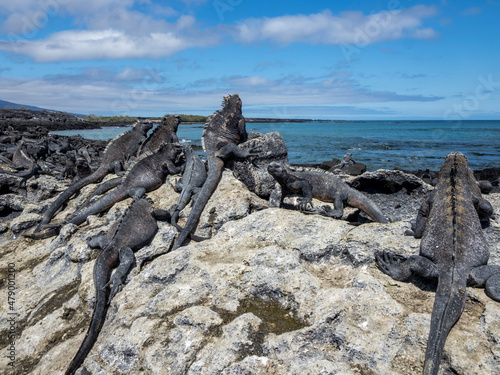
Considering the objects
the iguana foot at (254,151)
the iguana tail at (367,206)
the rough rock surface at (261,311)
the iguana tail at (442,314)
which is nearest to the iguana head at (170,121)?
the iguana foot at (254,151)

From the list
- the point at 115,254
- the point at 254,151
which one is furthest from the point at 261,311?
the point at 254,151

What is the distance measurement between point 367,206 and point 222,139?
3360 millimetres

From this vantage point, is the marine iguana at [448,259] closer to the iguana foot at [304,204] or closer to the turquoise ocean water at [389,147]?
the iguana foot at [304,204]

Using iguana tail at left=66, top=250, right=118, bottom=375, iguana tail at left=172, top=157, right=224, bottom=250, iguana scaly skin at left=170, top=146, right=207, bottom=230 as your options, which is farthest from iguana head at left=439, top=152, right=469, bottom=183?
iguana tail at left=66, top=250, right=118, bottom=375

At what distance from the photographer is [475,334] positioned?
7.86 feet

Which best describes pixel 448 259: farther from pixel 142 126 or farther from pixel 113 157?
pixel 142 126

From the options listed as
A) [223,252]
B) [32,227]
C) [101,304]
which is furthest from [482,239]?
[32,227]

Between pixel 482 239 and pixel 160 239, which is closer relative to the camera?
pixel 482 239

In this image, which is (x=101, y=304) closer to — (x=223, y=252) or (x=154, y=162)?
(x=223, y=252)

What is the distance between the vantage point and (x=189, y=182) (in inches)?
242

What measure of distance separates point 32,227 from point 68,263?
2.58 meters

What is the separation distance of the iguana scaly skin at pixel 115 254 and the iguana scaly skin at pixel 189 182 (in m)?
0.49

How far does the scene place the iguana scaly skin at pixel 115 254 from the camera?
334cm

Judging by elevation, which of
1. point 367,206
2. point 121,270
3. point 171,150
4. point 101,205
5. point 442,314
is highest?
point 171,150
